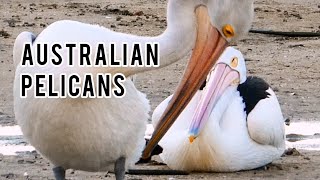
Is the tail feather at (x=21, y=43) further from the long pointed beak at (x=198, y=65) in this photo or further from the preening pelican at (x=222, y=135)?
the preening pelican at (x=222, y=135)

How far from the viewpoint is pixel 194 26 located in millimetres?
5953

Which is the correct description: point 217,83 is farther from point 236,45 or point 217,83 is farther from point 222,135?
point 236,45

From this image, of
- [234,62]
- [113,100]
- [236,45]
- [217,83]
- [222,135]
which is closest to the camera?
[113,100]

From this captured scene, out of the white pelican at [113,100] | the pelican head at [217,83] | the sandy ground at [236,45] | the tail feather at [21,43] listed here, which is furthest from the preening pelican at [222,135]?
the tail feather at [21,43]

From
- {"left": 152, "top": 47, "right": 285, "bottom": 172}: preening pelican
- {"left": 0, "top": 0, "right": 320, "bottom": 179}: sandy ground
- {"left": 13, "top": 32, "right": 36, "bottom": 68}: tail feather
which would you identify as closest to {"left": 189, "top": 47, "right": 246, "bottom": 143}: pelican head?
{"left": 152, "top": 47, "right": 285, "bottom": 172}: preening pelican

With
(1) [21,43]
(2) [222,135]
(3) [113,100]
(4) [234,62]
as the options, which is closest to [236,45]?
(4) [234,62]

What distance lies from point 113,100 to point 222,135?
2.41 metres

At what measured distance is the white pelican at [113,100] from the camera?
232 inches

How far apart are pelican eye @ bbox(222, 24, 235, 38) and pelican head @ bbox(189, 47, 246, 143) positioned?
8.18 feet

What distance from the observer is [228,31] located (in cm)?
586

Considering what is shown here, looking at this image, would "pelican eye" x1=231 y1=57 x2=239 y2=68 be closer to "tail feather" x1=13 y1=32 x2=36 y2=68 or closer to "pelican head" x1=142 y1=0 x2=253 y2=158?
"tail feather" x1=13 y1=32 x2=36 y2=68

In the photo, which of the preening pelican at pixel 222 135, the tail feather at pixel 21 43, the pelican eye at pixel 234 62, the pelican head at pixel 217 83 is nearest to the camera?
the tail feather at pixel 21 43

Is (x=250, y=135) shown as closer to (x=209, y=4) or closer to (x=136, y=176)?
(x=136, y=176)

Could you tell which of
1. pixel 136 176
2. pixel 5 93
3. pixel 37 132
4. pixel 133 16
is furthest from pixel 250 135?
pixel 133 16
